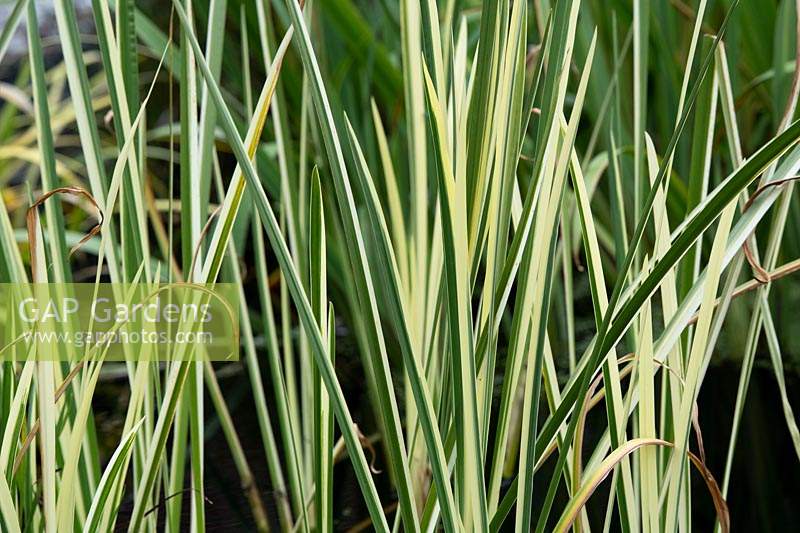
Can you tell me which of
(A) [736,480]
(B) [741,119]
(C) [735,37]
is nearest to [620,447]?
(A) [736,480]

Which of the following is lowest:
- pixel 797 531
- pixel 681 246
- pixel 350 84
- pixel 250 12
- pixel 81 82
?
pixel 797 531

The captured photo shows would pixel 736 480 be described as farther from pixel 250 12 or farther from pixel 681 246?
pixel 250 12

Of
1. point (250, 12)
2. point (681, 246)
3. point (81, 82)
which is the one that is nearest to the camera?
point (681, 246)

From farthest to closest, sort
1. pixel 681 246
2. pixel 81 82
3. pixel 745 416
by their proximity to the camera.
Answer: pixel 745 416, pixel 81 82, pixel 681 246

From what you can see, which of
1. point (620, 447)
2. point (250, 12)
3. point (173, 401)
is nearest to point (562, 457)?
point (620, 447)

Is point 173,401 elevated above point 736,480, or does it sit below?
above

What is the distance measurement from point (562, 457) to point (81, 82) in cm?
35

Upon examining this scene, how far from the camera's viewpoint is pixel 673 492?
37cm

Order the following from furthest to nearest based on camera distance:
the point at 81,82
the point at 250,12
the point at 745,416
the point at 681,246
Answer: the point at 250,12, the point at 745,416, the point at 81,82, the point at 681,246

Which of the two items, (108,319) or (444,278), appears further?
(108,319)

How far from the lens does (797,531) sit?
1.89 feet

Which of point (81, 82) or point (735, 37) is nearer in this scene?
point (81, 82)

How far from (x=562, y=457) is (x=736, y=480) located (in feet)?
1.24

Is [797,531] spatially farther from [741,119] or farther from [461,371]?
[741,119]
